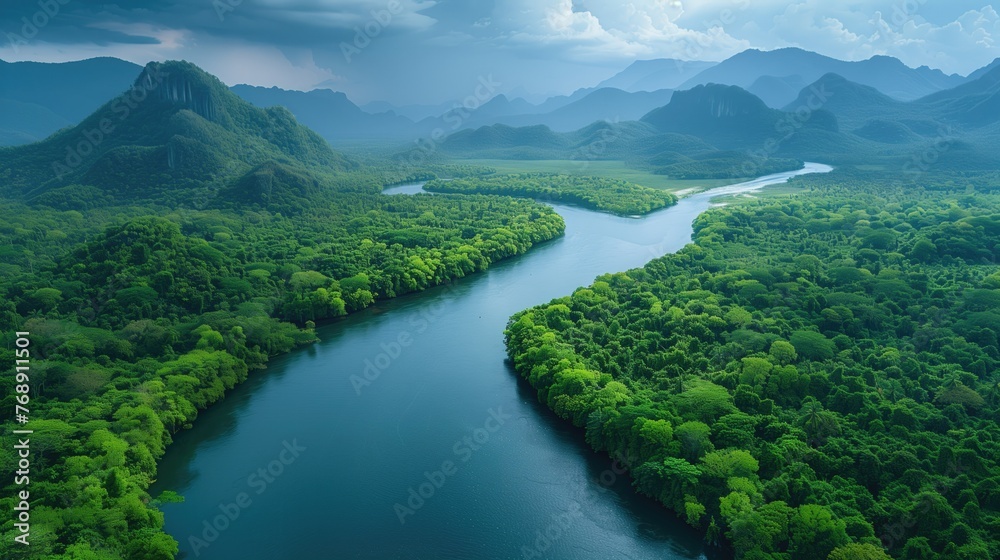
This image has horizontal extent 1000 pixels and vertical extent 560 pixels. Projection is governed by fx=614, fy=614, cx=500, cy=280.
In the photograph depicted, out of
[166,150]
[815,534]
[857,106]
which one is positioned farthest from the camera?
[857,106]

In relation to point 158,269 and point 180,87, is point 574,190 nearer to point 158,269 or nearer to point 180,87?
point 180,87

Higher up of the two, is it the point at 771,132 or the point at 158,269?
the point at 158,269

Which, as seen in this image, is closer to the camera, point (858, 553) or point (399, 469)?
point (858, 553)

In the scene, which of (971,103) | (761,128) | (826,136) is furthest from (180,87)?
(971,103)

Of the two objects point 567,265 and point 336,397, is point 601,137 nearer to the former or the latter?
point 567,265

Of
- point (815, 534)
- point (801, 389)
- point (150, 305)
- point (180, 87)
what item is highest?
point (180, 87)

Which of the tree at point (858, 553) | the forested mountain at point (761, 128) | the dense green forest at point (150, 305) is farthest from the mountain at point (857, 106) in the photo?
the tree at point (858, 553)

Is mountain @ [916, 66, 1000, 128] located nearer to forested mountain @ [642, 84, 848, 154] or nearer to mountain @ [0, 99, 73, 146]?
forested mountain @ [642, 84, 848, 154]

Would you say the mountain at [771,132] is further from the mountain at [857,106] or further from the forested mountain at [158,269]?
the forested mountain at [158,269]
